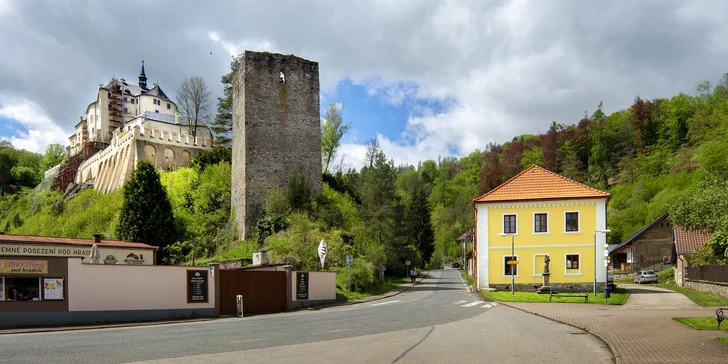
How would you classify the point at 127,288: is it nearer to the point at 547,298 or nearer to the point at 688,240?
the point at 547,298

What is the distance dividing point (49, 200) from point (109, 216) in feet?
66.3

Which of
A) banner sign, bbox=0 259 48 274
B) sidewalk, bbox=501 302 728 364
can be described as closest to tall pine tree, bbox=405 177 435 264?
sidewalk, bbox=501 302 728 364

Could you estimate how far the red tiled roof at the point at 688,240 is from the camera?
41.5 m

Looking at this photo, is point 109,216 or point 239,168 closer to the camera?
point 239,168

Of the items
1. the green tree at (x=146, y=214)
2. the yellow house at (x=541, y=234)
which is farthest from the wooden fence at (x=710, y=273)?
the green tree at (x=146, y=214)

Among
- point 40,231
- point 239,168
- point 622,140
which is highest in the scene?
point 622,140

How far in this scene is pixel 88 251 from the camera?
2862 centimetres

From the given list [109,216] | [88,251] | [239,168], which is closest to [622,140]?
[239,168]

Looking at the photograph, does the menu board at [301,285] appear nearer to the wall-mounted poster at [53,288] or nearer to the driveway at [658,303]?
the wall-mounted poster at [53,288]

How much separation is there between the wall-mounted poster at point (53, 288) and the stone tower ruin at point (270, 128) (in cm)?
2287

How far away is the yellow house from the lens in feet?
106

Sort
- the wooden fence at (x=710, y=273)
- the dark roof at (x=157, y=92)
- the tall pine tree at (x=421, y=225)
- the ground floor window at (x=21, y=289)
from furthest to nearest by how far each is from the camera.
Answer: the dark roof at (x=157, y=92), the tall pine tree at (x=421, y=225), the wooden fence at (x=710, y=273), the ground floor window at (x=21, y=289)

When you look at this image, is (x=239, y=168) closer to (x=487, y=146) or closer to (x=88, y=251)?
(x=88, y=251)

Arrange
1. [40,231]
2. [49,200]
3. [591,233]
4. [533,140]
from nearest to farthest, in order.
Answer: [591,233]
[40,231]
[49,200]
[533,140]
